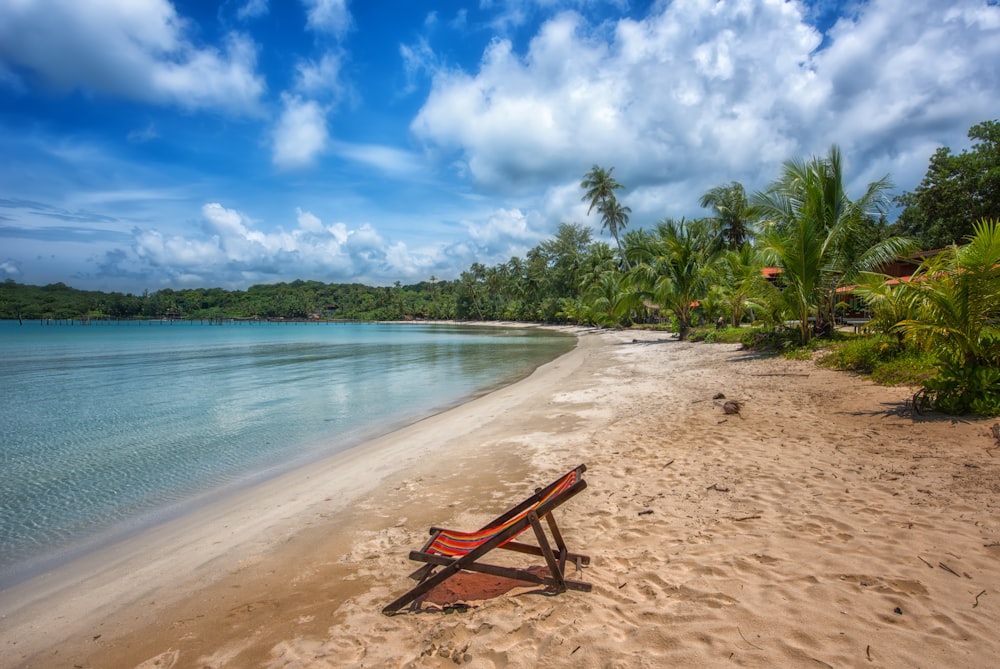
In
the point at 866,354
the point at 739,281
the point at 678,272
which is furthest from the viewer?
the point at 678,272

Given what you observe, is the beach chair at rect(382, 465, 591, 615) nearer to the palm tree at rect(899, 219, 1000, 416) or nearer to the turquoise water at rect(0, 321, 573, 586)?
the turquoise water at rect(0, 321, 573, 586)

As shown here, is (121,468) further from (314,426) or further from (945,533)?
(945,533)

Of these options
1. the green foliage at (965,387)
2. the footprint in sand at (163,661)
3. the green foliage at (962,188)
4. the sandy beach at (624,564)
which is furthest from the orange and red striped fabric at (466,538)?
the green foliage at (962,188)

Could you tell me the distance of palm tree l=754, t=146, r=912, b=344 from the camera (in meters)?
13.8

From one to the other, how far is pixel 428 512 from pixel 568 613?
97.2 inches

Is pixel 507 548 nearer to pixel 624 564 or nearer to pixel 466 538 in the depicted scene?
pixel 466 538

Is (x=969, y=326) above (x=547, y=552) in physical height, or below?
above

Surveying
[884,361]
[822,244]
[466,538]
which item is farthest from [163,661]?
[822,244]

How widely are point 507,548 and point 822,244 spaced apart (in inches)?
595

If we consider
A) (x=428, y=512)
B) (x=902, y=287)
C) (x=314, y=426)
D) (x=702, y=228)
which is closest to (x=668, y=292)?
(x=702, y=228)

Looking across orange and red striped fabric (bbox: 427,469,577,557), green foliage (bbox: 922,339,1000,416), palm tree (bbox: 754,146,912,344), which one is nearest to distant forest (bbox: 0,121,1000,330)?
palm tree (bbox: 754,146,912,344)

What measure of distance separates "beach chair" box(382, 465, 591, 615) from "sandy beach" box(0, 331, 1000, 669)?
5.5 inches

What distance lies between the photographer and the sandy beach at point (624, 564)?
262 centimetres

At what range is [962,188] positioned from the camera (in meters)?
26.2
